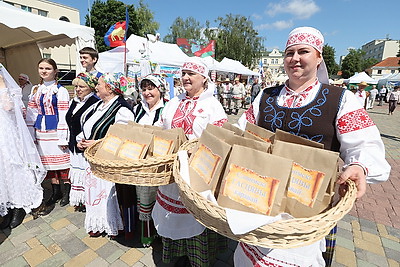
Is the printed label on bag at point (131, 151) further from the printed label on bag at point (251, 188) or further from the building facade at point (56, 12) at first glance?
the building facade at point (56, 12)

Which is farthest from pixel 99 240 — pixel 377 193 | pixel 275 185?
pixel 377 193

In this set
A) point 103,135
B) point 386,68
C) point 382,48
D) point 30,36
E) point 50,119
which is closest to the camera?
point 103,135

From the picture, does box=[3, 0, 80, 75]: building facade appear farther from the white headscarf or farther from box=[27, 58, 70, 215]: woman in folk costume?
the white headscarf

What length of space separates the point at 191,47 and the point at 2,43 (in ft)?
16.4

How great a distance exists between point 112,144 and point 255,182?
1.06 m

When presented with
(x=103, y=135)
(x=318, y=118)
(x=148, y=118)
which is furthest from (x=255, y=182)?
(x=103, y=135)

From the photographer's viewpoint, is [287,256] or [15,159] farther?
[15,159]

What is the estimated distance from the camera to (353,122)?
46.8 inches

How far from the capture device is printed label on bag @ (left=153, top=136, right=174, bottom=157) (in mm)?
1486

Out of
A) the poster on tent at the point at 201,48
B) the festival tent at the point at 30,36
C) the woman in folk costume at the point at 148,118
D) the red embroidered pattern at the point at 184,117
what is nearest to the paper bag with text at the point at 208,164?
the red embroidered pattern at the point at 184,117

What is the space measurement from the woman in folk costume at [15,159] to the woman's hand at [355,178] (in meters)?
2.74

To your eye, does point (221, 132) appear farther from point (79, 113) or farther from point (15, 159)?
point (15, 159)

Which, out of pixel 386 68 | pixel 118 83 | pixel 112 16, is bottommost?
pixel 118 83

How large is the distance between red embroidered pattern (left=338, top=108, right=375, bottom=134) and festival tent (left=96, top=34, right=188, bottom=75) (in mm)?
6615
